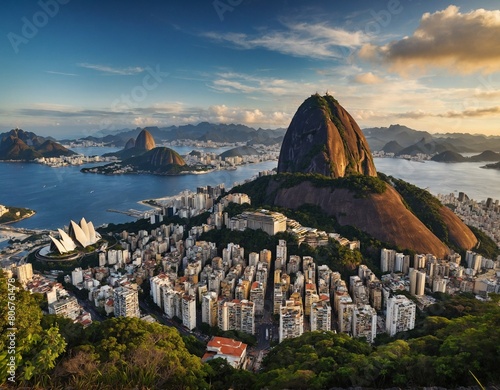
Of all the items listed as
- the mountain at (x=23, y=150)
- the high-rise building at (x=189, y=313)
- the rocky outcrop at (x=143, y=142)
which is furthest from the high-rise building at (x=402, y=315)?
the mountain at (x=23, y=150)

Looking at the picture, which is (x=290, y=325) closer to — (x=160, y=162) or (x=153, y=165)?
(x=160, y=162)

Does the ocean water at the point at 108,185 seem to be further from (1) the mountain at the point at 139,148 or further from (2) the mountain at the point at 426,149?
(1) the mountain at the point at 139,148

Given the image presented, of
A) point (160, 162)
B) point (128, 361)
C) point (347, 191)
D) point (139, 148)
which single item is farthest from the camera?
point (139, 148)

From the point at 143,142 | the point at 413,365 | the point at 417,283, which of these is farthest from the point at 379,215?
the point at 143,142

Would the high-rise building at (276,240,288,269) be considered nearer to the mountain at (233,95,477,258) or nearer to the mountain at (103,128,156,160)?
the mountain at (233,95,477,258)

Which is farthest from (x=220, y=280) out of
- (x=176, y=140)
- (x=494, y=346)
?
(x=176, y=140)

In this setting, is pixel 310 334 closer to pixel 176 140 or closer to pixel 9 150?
pixel 9 150

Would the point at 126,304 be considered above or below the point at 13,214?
above
